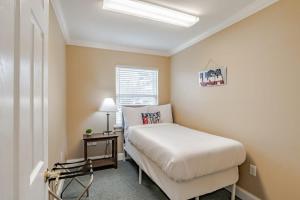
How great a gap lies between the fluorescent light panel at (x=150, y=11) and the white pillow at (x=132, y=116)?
1.77 meters

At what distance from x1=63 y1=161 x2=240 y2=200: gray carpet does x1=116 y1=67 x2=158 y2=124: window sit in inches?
46.7

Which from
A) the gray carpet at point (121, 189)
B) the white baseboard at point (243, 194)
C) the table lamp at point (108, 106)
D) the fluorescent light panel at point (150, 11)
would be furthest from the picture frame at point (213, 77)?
the table lamp at point (108, 106)

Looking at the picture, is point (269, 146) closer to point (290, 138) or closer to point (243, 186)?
point (290, 138)

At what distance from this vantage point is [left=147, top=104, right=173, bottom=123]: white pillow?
11.8ft

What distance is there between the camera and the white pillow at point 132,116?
3299 mm

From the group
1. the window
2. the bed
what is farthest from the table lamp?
the bed

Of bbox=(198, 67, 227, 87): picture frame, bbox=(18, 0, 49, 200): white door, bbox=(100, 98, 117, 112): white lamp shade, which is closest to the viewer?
bbox=(18, 0, 49, 200): white door

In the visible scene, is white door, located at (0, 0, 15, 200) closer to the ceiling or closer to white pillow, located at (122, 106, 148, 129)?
the ceiling

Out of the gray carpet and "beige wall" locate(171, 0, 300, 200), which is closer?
"beige wall" locate(171, 0, 300, 200)

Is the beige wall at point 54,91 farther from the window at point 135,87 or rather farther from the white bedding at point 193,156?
the window at point 135,87

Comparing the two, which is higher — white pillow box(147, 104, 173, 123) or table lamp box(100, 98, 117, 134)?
table lamp box(100, 98, 117, 134)

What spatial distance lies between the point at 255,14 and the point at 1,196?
267cm

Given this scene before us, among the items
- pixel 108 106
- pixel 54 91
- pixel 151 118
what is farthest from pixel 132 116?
pixel 54 91

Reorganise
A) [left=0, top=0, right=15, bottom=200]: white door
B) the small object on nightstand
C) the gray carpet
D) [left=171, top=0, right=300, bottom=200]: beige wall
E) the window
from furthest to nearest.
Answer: the window → the small object on nightstand → the gray carpet → [left=171, top=0, right=300, bottom=200]: beige wall → [left=0, top=0, right=15, bottom=200]: white door
